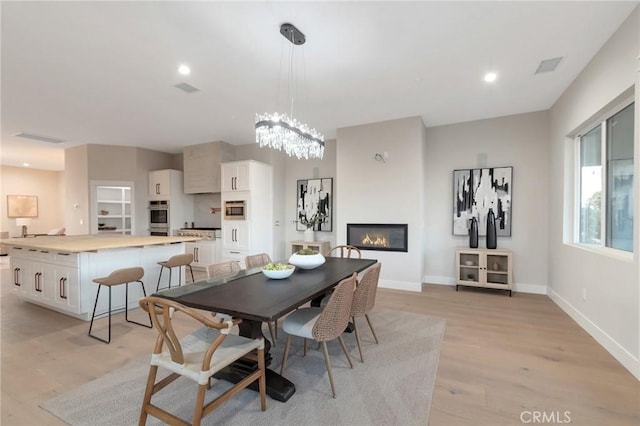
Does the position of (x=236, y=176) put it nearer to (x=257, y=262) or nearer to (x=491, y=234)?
(x=257, y=262)

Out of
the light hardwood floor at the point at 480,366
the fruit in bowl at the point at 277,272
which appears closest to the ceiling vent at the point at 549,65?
the light hardwood floor at the point at 480,366

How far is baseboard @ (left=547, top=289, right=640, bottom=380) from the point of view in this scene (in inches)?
87.9

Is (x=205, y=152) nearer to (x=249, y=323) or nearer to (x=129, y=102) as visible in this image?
(x=129, y=102)

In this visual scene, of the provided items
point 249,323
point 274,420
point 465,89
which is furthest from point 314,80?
point 274,420

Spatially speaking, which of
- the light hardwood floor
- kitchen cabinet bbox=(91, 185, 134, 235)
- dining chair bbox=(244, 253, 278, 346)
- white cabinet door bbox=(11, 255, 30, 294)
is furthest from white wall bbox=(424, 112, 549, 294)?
kitchen cabinet bbox=(91, 185, 134, 235)

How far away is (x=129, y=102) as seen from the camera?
405 cm

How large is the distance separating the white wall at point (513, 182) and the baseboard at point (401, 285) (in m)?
0.64

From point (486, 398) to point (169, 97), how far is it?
471 centimetres

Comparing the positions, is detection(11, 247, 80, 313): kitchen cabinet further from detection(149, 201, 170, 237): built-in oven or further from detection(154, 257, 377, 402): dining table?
detection(149, 201, 170, 237): built-in oven

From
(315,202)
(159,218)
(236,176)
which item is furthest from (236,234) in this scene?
(159,218)

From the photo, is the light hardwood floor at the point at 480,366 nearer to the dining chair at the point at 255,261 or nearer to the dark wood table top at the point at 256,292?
the dark wood table top at the point at 256,292

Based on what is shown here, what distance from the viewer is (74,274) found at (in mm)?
3303

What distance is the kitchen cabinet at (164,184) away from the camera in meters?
6.72

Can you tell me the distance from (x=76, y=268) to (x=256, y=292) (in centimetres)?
268
